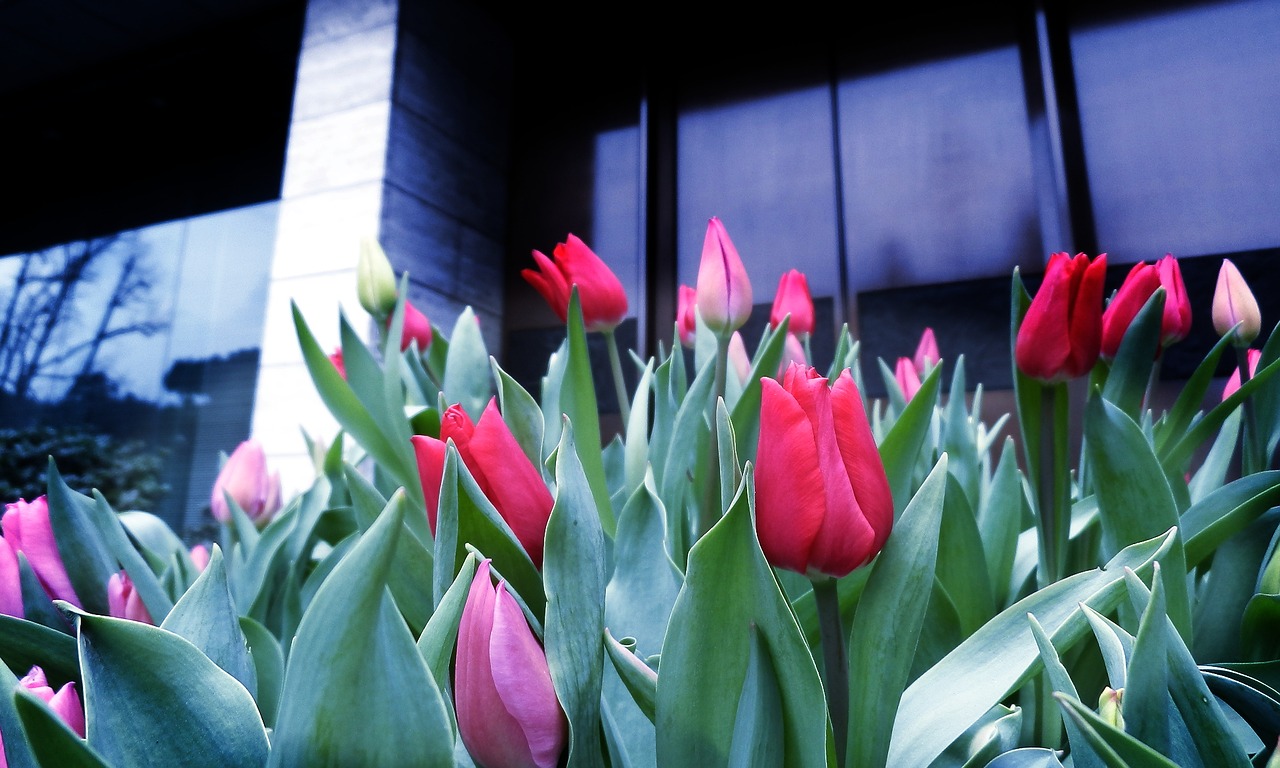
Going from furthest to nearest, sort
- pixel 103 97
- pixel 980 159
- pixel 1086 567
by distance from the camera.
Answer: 1. pixel 103 97
2. pixel 980 159
3. pixel 1086 567

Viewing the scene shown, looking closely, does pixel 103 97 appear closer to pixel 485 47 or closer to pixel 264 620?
pixel 485 47

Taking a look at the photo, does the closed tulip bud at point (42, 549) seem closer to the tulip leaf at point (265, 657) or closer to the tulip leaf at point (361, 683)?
the tulip leaf at point (265, 657)

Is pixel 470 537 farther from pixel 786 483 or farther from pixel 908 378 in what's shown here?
pixel 908 378

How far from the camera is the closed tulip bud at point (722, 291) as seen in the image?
473mm

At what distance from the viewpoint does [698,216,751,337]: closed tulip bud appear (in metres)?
0.47

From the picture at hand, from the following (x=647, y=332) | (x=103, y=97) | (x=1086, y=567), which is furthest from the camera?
(x=103, y=97)

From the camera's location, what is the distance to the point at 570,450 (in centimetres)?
22

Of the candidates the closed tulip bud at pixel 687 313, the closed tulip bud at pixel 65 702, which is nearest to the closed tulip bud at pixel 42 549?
the closed tulip bud at pixel 65 702

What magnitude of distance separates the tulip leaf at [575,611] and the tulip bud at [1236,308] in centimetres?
50

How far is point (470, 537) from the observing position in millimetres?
233

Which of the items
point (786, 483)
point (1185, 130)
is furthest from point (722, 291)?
point (1185, 130)

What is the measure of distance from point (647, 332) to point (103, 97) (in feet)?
7.27

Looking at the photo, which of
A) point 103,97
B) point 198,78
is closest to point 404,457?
point 198,78

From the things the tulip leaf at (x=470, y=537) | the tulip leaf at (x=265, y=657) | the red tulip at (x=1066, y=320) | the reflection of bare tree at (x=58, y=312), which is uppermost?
the reflection of bare tree at (x=58, y=312)
